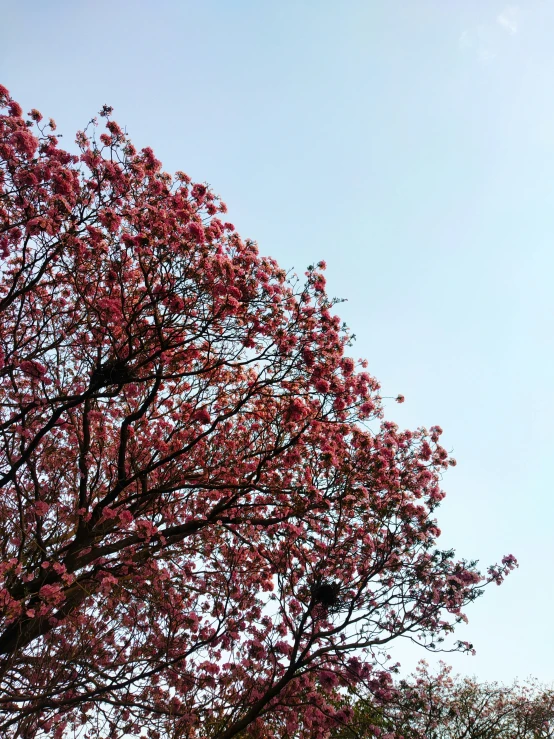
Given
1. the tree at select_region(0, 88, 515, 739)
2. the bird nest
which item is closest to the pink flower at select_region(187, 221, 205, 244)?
the tree at select_region(0, 88, 515, 739)

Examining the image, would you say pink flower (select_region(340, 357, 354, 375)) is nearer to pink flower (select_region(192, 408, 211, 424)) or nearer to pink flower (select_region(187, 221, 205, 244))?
pink flower (select_region(192, 408, 211, 424))

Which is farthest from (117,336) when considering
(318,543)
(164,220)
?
(318,543)

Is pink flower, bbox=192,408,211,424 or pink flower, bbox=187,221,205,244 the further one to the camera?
pink flower, bbox=192,408,211,424

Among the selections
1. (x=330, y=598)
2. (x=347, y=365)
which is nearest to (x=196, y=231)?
(x=347, y=365)

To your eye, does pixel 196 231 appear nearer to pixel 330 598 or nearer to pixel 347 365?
pixel 347 365

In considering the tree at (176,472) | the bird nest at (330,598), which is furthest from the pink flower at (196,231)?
the bird nest at (330,598)

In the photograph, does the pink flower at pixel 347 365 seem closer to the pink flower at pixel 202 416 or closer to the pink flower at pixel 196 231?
the pink flower at pixel 202 416

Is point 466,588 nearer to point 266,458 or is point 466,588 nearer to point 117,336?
point 266,458

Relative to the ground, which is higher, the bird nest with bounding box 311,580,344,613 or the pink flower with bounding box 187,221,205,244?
the pink flower with bounding box 187,221,205,244

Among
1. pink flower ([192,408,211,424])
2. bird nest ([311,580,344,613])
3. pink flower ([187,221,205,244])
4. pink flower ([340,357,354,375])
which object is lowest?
bird nest ([311,580,344,613])

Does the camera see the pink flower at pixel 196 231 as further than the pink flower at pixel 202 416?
No

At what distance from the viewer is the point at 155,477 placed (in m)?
9.19

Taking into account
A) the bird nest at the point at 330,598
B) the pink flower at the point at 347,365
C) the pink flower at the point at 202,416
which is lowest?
the bird nest at the point at 330,598

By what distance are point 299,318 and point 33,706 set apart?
20.7 feet
